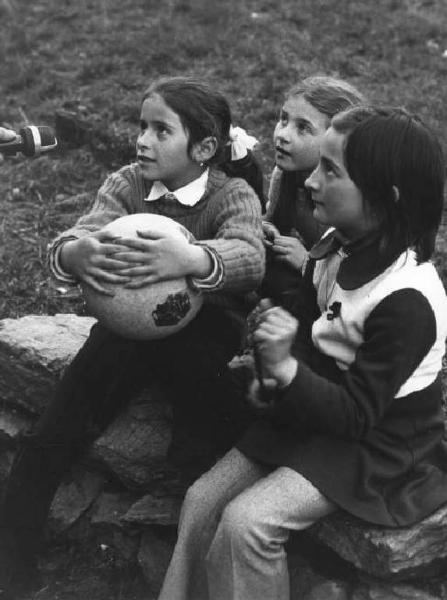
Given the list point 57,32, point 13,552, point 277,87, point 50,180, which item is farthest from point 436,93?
point 13,552

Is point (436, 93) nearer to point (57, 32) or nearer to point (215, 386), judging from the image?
point (57, 32)

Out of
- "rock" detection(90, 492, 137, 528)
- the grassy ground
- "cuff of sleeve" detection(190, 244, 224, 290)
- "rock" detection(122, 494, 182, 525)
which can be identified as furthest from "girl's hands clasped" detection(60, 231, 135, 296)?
the grassy ground

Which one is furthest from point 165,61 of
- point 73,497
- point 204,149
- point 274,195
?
point 73,497

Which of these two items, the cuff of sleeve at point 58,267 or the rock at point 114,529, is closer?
the cuff of sleeve at point 58,267

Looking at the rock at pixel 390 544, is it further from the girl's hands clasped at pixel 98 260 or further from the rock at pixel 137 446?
the girl's hands clasped at pixel 98 260

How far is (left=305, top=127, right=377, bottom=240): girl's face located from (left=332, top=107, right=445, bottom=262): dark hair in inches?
1.1

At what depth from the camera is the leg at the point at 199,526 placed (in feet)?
11.9

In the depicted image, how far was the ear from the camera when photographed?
423 centimetres

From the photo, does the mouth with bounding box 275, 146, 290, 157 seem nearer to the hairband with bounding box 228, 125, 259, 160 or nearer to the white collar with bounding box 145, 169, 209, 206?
the hairband with bounding box 228, 125, 259, 160

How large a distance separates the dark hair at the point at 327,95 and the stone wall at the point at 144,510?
1.45m

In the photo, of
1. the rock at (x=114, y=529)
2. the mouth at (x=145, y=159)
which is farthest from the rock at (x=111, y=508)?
the mouth at (x=145, y=159)

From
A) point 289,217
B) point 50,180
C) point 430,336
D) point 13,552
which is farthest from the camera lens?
point 50,180

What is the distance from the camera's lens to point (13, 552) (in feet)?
13.7

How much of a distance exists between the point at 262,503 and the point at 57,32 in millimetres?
8176
